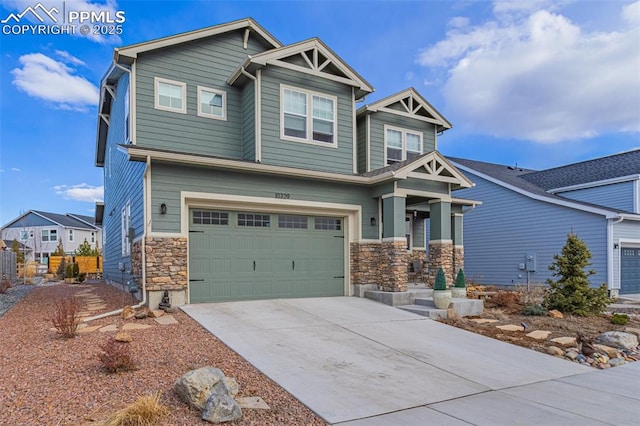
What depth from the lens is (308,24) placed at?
1345cm

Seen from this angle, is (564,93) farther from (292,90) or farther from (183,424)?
(183,424)

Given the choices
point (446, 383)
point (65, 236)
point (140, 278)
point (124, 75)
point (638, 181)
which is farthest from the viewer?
point (65, 236)

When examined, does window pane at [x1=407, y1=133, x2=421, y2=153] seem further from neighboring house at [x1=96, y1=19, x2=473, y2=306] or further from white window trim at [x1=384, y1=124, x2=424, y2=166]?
neighboring house at [x1=96, y1=19, x2=473, y2=306]

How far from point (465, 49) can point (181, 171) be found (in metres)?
10.2

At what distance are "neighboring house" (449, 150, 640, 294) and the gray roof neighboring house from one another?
1.5 inches

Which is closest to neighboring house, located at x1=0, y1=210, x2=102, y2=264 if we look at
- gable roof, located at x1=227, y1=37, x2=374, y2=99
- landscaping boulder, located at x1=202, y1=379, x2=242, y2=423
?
gable roof, located at x1=227, y1=37, x2=374, y2=99

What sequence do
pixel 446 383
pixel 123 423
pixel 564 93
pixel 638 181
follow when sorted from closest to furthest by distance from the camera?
1. pixel 123 423
2. pixel 446 383
3. pixel 564 93
4. pixel 638 181

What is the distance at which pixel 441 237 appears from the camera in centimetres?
1278

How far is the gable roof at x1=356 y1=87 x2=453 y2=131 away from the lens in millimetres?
13664

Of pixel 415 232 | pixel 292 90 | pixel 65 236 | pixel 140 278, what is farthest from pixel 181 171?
pixel 65 236

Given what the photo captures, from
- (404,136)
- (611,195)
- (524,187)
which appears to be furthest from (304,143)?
(611,195)

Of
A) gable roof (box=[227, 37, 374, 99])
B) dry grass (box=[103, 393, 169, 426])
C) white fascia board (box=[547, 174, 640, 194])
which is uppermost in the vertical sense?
gable roof (box=[227, 37, 374, 99])

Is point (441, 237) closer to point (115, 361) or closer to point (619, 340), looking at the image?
point (619, 340)

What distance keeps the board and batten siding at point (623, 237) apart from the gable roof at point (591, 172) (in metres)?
2.65
